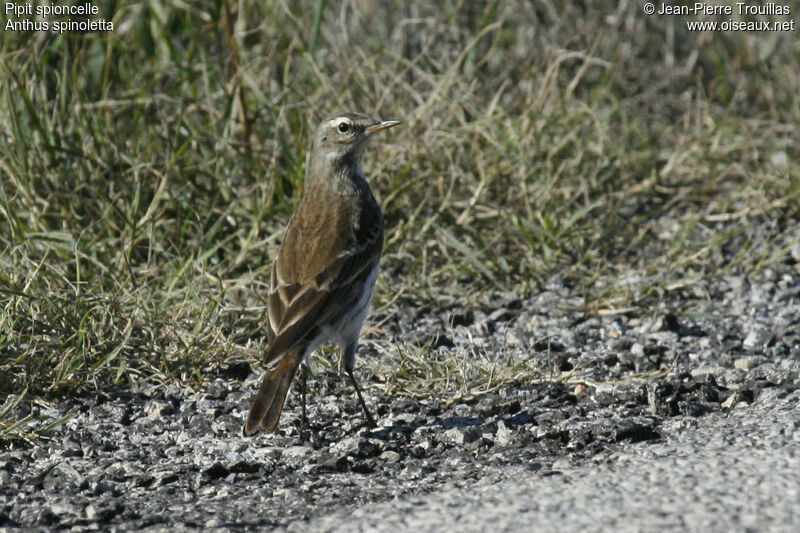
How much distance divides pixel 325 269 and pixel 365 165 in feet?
7.68

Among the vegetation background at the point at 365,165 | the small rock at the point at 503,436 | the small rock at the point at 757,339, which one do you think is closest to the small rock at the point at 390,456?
the small rock at the point at 503,436

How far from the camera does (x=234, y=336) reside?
6430 mm

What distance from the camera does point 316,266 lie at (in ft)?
19.1

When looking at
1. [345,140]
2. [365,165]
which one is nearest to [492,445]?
[345,140]

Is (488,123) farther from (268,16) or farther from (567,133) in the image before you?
(268,16)

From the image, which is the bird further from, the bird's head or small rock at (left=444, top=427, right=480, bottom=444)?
small rock at (left=444, top=427, right=480, bottom=444)

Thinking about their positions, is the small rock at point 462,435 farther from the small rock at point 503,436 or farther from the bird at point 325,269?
the bird at point 325,269

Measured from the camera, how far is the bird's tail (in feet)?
17.0

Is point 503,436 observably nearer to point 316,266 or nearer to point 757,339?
point 316,266

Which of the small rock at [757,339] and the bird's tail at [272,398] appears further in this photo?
the small rock at [757,339]

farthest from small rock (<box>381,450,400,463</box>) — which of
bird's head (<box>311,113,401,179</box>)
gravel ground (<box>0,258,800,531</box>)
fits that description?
bird's head (<box>311,113,401,179</box>)

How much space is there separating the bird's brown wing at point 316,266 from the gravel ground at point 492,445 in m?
0.51

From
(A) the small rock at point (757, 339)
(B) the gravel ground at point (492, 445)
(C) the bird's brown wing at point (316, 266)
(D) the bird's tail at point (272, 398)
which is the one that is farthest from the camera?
(A) the small rock at point (757, 339)

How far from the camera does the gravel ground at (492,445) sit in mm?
4191
